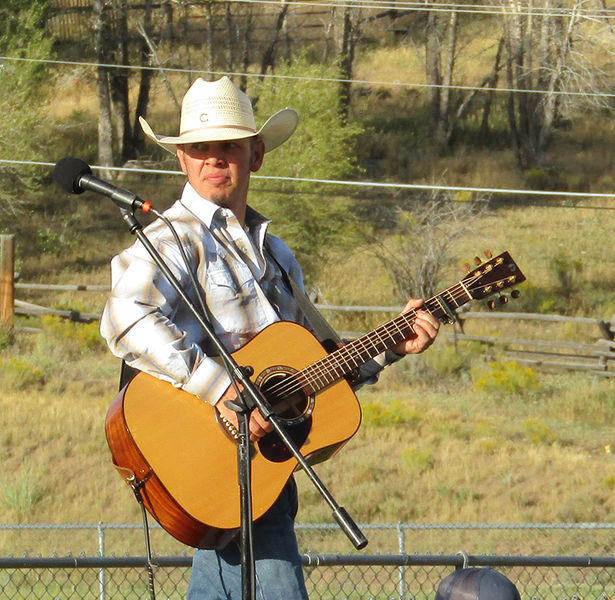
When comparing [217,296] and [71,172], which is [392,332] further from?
[71,172]

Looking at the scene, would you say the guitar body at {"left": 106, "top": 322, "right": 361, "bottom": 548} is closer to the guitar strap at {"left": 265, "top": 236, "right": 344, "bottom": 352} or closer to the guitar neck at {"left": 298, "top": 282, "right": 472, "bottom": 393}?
the guitar neck at {"left": 298, "top": 282, "right": 472, "bottom": 393}

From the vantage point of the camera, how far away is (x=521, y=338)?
82.2 ft

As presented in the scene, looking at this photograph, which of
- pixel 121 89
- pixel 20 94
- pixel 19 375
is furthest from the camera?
pixel 121 89

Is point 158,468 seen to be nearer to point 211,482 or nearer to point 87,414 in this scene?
point 211,482

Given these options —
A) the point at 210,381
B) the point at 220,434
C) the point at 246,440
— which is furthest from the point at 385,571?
the point at 246,440

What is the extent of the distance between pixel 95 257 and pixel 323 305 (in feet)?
30.5

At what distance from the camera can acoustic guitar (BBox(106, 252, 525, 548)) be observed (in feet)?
12.6

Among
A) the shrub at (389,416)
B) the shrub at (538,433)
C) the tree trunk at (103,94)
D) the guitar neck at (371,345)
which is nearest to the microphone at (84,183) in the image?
the guitar neck at (371,345)

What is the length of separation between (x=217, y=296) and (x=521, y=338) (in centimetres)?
2163

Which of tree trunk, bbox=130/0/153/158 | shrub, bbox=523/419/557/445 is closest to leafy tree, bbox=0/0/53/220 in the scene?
tree trunk, bbox=130/0/153/158

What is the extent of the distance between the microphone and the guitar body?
607mm

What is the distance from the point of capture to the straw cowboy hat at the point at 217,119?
4.09m

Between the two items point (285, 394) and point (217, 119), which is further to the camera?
point (217, 119)

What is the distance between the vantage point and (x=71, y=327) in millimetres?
24453
